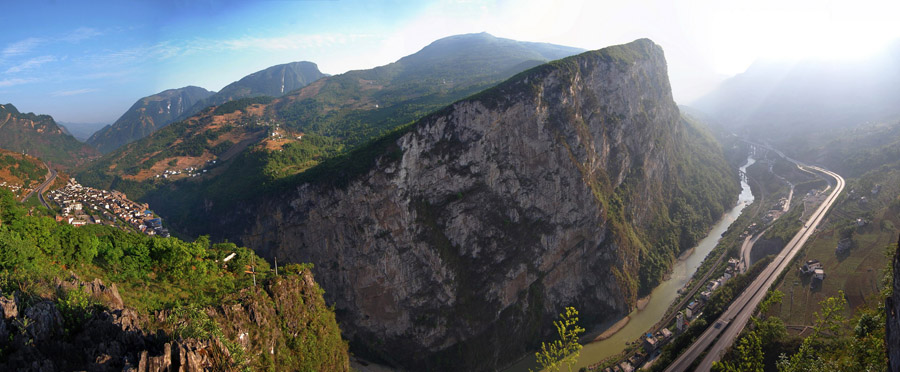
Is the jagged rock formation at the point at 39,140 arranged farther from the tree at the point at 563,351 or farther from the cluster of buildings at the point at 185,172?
the tree at the point at 563,351

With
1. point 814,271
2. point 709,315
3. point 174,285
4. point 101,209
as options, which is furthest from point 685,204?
point 101,209

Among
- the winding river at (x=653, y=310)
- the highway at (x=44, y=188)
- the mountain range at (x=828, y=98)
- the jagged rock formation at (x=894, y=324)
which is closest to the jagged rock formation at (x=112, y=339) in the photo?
the jagged rock formation at (x=894, y=324)

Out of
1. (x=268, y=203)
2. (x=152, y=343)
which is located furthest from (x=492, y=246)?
(x=152, y=343)

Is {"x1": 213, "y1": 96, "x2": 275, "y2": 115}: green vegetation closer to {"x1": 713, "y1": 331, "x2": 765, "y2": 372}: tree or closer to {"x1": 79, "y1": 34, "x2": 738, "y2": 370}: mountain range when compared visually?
{"x1": 79, "y1": 34, "x2": 738, "y2": 370}: mountain range

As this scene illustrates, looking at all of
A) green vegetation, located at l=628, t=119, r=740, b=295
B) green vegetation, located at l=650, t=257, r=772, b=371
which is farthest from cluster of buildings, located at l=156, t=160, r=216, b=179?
green vegetation, located at l=650, t=257, r=772, b=371

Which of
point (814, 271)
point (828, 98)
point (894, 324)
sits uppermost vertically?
point (828, 98)

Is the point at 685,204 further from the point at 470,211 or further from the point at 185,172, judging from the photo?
the point at 185,172
